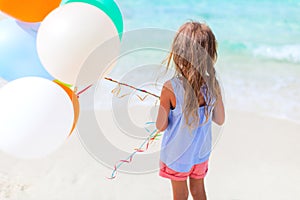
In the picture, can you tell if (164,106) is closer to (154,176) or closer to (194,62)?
(194,62)

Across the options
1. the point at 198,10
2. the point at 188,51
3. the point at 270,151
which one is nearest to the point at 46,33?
the point at 188,51

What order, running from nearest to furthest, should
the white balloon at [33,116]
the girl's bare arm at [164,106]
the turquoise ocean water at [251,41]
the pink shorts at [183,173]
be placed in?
the white balloon at [33,116], the girl's bare arm at [164,106], the pink shorts at [183,173], the turquoise ocean water at [251,41]

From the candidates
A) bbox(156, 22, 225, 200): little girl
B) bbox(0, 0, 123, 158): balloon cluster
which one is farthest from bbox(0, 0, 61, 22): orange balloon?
bbox(156, 22, 225, 200): little girl

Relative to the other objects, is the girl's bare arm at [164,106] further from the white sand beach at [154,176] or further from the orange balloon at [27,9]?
the white sand beach at [154,176]

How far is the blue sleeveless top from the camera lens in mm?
1946

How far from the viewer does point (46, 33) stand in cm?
185

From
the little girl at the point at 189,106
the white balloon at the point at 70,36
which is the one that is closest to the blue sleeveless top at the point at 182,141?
the little girl at the point at 189,106

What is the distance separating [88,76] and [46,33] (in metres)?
0.26

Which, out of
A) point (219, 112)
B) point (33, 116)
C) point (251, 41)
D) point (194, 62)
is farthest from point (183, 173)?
point (251, 41)

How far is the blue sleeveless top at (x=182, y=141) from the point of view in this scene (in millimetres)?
1946

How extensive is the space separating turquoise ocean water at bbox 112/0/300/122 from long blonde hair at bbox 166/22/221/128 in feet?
7.46

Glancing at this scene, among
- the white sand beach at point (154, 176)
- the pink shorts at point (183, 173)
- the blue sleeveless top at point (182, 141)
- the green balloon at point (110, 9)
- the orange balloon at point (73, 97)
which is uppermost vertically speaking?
the green balloon at point (110, 9)

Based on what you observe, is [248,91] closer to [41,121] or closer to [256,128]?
[256,128]

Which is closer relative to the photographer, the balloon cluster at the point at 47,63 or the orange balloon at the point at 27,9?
the balloon cluster at the point at 47,63
